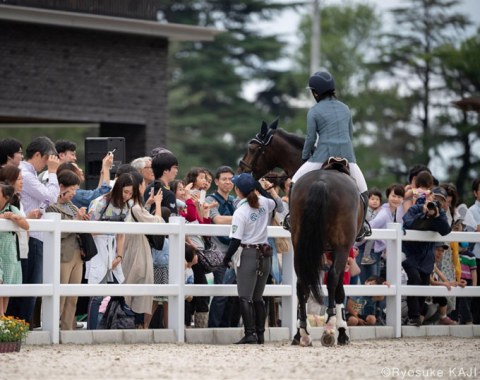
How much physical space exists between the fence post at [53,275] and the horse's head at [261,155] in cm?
298

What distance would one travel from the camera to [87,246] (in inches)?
548

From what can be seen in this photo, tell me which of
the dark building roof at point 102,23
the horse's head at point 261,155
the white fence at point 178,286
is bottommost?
the white fence at point 178,286

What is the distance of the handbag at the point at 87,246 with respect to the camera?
13898 millimetres

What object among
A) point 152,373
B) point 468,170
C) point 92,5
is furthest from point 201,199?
point 468,170

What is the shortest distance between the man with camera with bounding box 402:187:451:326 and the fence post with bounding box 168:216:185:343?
3.69 metres

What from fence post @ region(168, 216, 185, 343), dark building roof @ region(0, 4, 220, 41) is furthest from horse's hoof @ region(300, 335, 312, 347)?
dark building roof @ region(0, 4, 220, 41)

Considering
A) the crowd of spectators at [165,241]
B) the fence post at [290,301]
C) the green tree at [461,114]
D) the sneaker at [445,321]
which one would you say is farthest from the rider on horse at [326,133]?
the green tree at [461,114]

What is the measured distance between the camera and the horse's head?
50.5 ft

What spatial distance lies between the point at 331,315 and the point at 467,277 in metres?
4.61

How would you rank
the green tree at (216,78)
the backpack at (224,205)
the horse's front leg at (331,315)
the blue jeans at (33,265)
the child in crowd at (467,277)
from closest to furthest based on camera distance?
1. the horse's front leg at (331,315)
2. the blue jeans at (33,265)
3. the backpack at (224,205)
4. the child in crowd at (467,277)
5. the green tree at (216,78)

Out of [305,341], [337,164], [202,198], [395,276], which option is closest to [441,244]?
[395,276]

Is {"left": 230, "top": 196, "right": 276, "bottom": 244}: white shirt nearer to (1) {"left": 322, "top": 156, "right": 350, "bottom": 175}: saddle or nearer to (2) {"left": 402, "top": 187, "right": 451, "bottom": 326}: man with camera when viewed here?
(1) {"left": 322, "top": 156, "right": 350, "bottom": 175}: saddle

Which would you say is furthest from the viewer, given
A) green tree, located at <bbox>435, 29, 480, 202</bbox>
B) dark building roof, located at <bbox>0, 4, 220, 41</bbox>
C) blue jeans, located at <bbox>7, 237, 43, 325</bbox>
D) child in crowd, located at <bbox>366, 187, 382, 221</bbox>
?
green tree, located at <bbox>435, 29, 480, 202</bbox>

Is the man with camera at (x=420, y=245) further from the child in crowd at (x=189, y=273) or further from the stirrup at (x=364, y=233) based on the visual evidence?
the child in crowd at (x=189, y=273)
